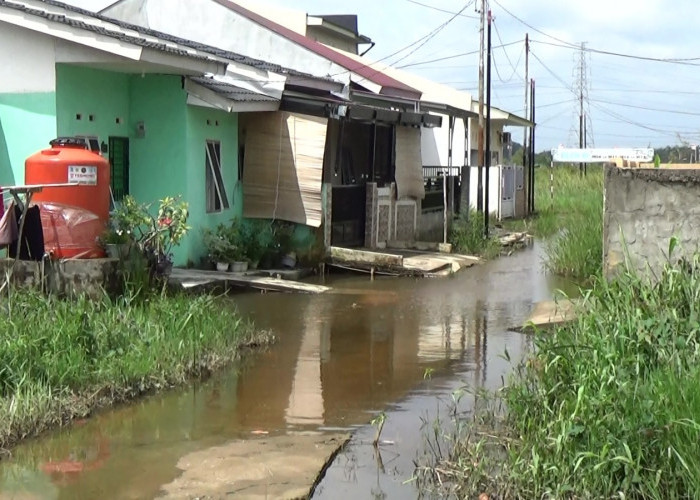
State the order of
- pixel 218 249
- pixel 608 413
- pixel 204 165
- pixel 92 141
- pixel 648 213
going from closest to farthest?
pixel 608 413, pixel 648 213, pixel 92 141, pixel 218 249, pixel 204 165

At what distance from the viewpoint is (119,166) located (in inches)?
585

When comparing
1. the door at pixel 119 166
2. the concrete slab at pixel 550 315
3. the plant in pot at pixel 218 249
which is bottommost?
the concrete slab at pixel 550 315

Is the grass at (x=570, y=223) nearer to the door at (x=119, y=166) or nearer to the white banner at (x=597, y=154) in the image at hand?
the white banner at (x=597, y=154)

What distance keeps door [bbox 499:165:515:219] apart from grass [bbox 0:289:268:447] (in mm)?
20176

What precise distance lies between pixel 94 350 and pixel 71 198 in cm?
280

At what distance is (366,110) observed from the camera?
18094mm

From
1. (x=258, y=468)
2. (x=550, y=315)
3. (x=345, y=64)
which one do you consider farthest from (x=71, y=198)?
(x=345, y=64)

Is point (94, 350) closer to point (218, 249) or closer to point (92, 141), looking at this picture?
point (92, 141)

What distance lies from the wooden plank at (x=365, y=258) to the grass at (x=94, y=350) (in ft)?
22.0

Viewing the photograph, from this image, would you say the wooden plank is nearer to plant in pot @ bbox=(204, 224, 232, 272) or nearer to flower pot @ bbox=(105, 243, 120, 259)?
plant in pot @ bbox=(204, 224, 232, 272)

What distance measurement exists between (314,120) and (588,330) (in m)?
10.1

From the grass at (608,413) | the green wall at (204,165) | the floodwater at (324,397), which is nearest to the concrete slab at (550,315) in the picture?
the floodwater at (324,397)

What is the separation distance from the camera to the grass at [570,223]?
15859 millimetres

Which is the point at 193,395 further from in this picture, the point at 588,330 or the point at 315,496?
the point at 588,330
